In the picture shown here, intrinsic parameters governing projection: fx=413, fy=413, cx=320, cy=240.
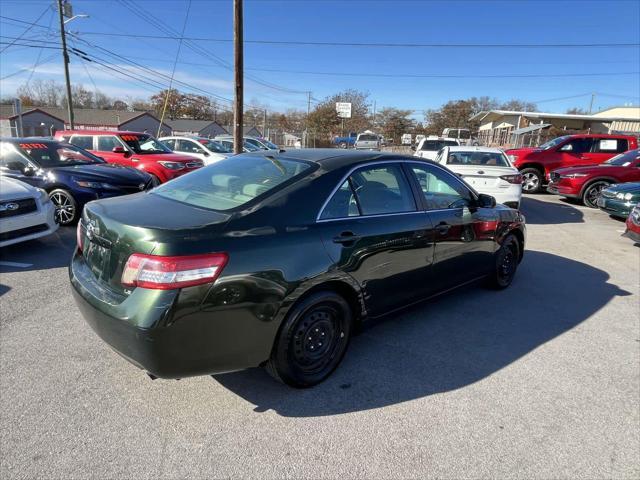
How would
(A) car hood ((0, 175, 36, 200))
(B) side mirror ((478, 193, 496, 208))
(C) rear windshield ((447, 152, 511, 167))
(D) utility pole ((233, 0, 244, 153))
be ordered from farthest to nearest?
(D) utility pole ((233, 0, 244, 153)), (C) rear windshield ((447, 152, 511, 167)), (A) car hood ((0, 175, 36, 200)), (B) side mirror ((478, 193, 496, 208))

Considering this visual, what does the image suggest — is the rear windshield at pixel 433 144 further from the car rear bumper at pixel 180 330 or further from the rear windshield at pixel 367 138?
the rear windshield at pixel 367 138

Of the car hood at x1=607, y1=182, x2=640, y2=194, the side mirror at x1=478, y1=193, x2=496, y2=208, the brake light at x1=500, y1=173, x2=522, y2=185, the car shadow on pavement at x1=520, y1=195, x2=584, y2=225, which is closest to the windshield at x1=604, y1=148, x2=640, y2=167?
the car shadow on pavement at x1=520, y1=195, x2=584, y2=225

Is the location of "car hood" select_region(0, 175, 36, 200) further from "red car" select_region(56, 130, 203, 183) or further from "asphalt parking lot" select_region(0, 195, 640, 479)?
"red car" select_region(56, 130, 203, 183)

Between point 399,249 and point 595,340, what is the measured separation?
220cm

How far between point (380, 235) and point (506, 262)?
8.68ft

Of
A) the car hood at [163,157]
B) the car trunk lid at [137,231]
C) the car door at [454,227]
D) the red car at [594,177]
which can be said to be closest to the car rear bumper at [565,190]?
the red car at [594,177]

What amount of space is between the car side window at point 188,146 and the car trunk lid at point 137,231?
1235 cm

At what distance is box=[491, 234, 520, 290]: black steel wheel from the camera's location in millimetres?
4906

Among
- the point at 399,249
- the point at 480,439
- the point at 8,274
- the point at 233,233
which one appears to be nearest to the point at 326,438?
the point at 480,439

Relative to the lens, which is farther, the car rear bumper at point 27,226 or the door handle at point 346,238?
the car rear bumper at point 27,226

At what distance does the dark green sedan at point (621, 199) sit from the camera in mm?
9367

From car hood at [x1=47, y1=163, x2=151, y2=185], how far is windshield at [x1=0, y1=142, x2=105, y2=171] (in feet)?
1.00

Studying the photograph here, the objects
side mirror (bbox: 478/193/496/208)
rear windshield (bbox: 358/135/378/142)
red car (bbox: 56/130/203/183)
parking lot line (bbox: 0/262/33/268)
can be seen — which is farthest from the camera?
rear windshield (bbox: 358/135/378/142)

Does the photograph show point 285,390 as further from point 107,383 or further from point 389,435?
point 107,383
